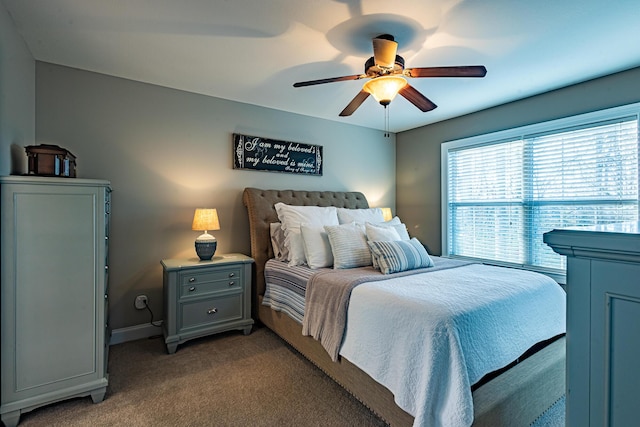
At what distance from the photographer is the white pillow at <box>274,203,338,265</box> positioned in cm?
279

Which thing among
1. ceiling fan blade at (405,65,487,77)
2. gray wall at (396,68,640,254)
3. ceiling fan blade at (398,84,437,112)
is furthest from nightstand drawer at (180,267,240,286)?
gray wall at (396,68,640,254)

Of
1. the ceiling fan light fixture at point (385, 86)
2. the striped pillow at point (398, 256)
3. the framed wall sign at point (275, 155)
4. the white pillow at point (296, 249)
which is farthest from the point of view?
the framed wall sign at point (275, 155)

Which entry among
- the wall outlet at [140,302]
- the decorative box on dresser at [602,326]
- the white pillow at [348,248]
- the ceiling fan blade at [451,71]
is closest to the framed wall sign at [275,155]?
the white pillow at [348,248]

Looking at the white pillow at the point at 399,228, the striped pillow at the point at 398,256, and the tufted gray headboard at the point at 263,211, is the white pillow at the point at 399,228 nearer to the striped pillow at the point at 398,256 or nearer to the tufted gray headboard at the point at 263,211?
the striped pillow at the point at 398,256

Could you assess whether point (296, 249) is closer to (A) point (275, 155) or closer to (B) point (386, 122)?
(A) point (275, 155)

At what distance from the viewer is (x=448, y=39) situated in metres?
2.13

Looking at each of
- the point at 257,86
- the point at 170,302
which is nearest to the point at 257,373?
the point at 170,302

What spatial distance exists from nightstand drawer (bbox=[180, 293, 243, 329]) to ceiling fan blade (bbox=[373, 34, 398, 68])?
90.3 inches

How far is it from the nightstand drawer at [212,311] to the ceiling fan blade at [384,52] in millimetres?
2294

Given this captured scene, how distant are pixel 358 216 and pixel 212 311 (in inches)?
71.4

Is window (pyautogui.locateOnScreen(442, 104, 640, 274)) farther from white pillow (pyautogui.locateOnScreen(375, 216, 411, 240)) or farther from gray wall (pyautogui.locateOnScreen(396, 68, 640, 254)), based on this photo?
white pillow (pyautogui.locateOnScreen(375, 216, 411, 240))

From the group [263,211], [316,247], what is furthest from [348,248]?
[263,211]

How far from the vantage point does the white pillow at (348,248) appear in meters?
2.53

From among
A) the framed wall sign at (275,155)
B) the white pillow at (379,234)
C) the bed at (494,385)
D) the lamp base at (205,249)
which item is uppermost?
the framed wall sign at (275,155)
